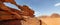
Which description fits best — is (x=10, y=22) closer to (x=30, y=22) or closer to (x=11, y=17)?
(x=11, y=17)

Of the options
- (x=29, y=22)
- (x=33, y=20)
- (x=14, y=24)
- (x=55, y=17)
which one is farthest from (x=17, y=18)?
→ (x=55, y=17)

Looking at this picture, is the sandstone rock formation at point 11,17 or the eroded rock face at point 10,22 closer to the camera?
the sandstone rock formation at point 11,17

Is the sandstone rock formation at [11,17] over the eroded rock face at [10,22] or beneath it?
over

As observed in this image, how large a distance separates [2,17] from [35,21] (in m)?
0.49

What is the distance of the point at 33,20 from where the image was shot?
1557mm

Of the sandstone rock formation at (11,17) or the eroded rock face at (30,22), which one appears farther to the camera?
the eroded rock face at (30,22)

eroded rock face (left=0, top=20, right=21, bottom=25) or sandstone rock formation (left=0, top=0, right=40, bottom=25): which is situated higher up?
sandstone rock formation (left=0, top=0, right=40, bottom=25)

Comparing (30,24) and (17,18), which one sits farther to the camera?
(30,24)

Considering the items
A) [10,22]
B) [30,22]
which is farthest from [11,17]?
[30,22]

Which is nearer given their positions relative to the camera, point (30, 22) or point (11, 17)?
point (11, 17)

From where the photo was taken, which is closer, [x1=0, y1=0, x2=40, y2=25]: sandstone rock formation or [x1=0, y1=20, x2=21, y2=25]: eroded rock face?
[x1=0, y1=0, x2=40, y2=25]: sandstone rock formation

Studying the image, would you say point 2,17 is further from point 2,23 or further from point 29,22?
point 29,22

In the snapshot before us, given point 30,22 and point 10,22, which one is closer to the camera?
point 10,22

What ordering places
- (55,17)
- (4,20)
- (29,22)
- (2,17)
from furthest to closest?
(55,17), (29,22), (4,20), (2,17)
